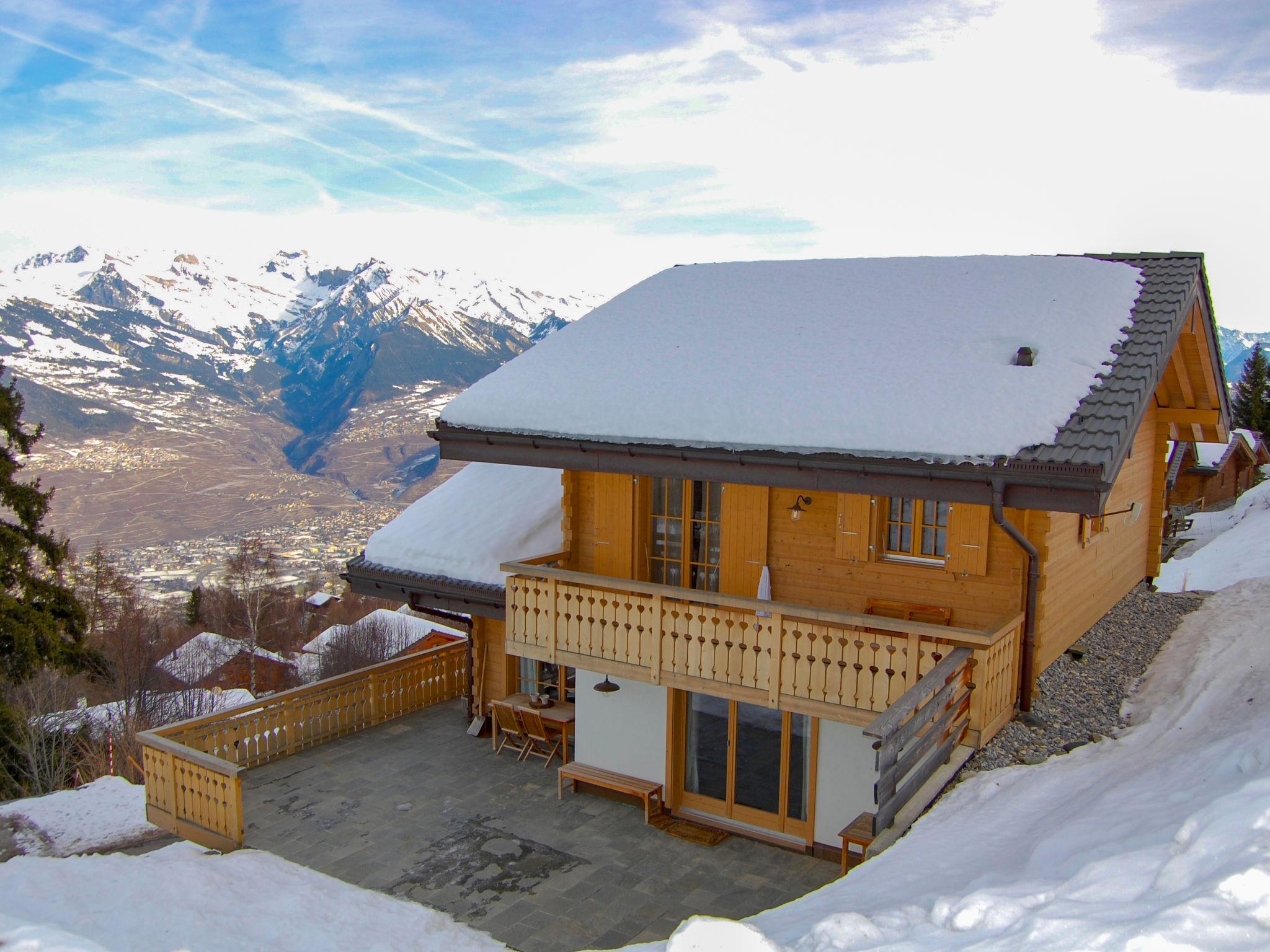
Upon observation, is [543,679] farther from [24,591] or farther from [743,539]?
[24,591]

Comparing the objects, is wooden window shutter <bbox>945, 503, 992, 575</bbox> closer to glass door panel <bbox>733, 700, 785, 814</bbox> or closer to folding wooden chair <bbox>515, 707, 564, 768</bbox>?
glass door panel <bbox>733, 700, 785, 814</bbox>

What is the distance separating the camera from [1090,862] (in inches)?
209

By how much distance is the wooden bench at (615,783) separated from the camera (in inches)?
425

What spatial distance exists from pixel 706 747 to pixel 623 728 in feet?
3.73

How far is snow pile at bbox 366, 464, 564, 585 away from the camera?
13.0 meters

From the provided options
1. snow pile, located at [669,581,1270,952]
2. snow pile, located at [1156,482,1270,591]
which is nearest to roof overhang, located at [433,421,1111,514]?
snow pile, located at [669,581,1270,952]

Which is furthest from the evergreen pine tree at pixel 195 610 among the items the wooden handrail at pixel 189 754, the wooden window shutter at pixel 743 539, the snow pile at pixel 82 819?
the wooden window shutter at pixel 743 539

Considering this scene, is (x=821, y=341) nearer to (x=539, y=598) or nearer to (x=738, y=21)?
(x=539, y=598)

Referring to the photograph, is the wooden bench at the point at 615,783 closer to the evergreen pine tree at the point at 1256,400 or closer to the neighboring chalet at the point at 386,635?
the neighboring chalet at the point at 386,635

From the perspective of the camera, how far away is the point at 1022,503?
7855mm

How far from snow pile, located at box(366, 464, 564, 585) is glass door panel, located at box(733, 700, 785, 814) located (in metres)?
3.68

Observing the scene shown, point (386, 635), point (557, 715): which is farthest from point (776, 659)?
point (386, 635)

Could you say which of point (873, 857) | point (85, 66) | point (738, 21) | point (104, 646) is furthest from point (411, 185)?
point (873, 857)

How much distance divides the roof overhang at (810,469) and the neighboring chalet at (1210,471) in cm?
3482
